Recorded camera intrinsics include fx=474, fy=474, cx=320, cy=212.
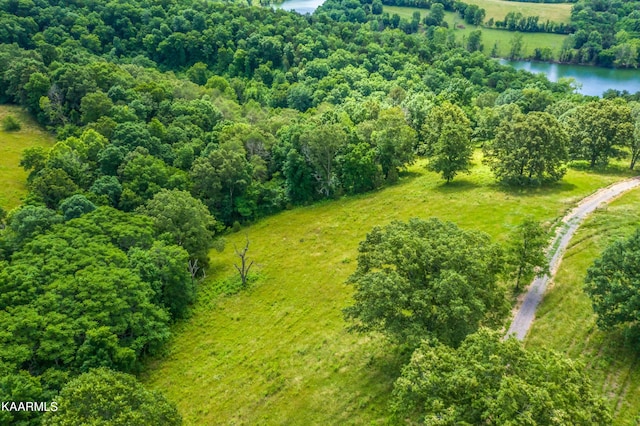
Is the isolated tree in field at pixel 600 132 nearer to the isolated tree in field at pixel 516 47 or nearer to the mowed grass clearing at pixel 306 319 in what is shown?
the mowed grass clearing at pixel 306 319

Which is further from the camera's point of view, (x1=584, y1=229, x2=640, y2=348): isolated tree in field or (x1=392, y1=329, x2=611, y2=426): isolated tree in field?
(x1=584, y1=229, x2=640, y2=348): isolated tree in field

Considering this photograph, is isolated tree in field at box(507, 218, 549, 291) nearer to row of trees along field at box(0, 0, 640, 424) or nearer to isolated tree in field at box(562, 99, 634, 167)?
row of trees along field at box(0, 0, 640, 424)

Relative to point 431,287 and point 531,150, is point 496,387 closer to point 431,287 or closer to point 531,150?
point 431,287

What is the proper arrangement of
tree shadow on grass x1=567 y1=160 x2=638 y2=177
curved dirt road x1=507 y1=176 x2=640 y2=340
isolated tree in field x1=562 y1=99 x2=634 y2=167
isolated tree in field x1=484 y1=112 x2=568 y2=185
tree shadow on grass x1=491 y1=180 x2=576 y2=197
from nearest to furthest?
curved dirt road x1=507 y1=176 x2=640 y2=340
isolated tree in field x1=484 y1=112 x2=568 y2=185
tree shadow on grass x1=491 y1=180 x2=576 y2=197
isolated tree in field x1=562 y1=99 x2=634 y2=167
tree shadow on grass x1=567 y1=160 x2=638 y2=177

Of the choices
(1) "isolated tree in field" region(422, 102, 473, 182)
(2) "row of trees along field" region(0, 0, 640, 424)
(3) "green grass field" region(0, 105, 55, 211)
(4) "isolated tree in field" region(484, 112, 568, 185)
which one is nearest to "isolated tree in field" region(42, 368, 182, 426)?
(2) "row of trees along field" region(0, 0, 640, 424)

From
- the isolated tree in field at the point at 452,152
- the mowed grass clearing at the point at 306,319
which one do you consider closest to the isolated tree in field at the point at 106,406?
the mowed grass clearing at the point at 306,319

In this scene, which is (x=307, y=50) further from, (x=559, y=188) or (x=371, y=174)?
(x=559, y=188)

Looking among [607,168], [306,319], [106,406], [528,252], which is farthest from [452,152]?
[106,406]

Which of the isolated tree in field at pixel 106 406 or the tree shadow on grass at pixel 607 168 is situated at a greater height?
the tree shadow on grass at pixel 607 168
